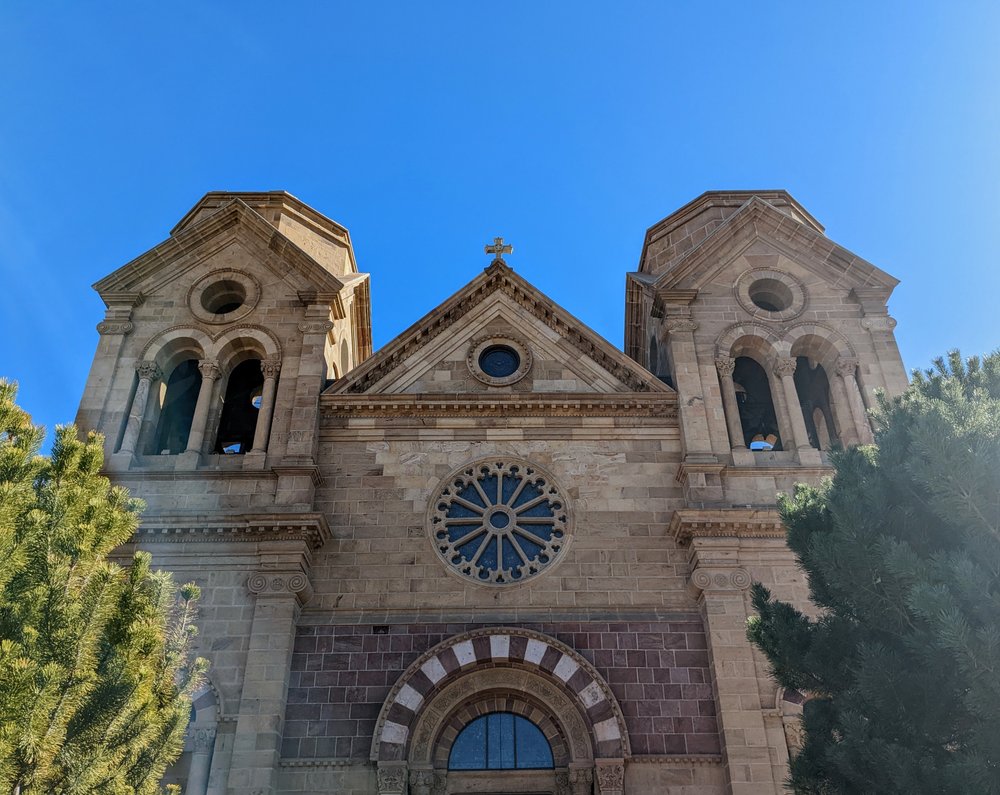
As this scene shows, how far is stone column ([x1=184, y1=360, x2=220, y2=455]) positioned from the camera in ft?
61.1

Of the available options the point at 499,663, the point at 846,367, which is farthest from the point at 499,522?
the point at 846,367

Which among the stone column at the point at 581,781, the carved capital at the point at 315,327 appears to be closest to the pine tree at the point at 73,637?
the stone column at the point at 581,781

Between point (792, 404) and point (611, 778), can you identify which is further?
point (792, 404)

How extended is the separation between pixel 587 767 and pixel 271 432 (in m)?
8.91

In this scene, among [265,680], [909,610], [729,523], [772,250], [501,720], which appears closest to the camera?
[909,610]

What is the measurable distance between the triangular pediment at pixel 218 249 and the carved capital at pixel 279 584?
691 cm

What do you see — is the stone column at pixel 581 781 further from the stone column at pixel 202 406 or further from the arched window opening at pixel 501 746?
the stone column at pixel 202 406

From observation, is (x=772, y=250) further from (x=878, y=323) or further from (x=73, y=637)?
(x=73, y=637)

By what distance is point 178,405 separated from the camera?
21219 mm

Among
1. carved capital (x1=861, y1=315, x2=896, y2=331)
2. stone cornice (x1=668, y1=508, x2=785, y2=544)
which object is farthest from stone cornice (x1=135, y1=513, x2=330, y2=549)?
carved capital (x1=861, y1=315, x2=896, y2=331)

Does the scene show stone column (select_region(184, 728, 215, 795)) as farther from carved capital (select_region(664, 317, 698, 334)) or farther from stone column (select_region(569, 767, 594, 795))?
carved capital (select_region(664, 317, 698, 334))

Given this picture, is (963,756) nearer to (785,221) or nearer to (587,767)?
(587,767)

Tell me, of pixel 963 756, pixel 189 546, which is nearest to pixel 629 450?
pixel 189 546

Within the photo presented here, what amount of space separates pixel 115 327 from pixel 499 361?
8.71 m
